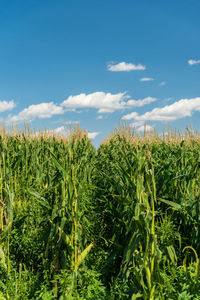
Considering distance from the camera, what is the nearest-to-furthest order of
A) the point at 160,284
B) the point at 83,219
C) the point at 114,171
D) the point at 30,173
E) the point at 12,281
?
the point at 160,284, the point at 12,281, the point at 83,219, the point at 114,171, the point at 30,173

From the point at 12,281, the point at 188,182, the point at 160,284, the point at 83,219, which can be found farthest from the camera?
the point at 188,182

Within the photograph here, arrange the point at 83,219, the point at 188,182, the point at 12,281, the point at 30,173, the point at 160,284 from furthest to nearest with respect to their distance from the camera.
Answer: the point at 30,173 < the point at 188,182 < the point at 83,219 < the point at 12,281 < the point at 160,284

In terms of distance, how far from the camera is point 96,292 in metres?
3.22

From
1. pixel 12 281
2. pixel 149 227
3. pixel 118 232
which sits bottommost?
pixel 12 281

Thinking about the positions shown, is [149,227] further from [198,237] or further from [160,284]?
[198,237]

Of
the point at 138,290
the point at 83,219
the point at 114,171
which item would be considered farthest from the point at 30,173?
the point at 138,290

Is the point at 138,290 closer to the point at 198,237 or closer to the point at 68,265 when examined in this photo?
the point at 68,265

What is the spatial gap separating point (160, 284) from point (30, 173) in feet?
20.6

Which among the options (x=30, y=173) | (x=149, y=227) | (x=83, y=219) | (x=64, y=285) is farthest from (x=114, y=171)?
(x=30, y=173)

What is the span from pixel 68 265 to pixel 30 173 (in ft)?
18.0

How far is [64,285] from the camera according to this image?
9.91 feet

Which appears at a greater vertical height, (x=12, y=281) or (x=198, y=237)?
(x=198, y=237)

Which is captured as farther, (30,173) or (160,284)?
(30,173)

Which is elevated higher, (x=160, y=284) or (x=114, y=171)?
(x=114, y=171)
